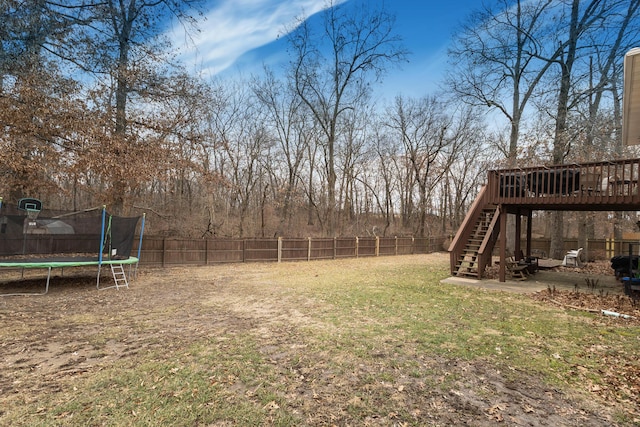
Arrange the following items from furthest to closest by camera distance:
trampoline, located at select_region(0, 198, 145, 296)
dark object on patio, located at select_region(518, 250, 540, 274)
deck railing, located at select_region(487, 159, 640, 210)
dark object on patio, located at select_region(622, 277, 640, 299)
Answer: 1. dark object on patio, located at select_region(518, 250, 540, 274)
2. deck railing, located at select_region(487, 159, 640, 210)
3. trampoline, located at select_region(0, 198, 145, 296)
4. dark object on patio, located at select_region(622, 277, 640, 299)

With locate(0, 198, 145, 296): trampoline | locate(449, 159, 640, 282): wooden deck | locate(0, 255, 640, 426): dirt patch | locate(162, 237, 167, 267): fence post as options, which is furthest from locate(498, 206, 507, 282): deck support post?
locate(162, 237, 167, 267): fence post

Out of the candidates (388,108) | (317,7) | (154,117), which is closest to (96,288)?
(154,117)

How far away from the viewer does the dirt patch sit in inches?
106

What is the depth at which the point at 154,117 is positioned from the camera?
33.0 ft

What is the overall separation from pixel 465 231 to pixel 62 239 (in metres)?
11.2

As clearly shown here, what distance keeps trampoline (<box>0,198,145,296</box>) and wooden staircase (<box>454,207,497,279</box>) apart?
30.1 feet

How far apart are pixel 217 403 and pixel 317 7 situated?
72.7 ft

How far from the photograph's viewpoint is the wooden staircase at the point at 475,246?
9539 mm

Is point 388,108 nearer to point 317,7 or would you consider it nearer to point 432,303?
point 317,7

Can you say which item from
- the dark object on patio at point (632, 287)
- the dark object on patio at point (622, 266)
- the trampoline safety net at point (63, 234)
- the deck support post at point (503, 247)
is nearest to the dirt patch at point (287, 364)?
the dark object on patio at point (632, 287)

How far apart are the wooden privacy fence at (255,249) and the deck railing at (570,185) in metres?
8.16

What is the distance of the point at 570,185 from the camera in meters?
8.24

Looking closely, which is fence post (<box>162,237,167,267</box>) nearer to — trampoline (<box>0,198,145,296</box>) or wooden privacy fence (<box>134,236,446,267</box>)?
wooden privacy fence (<box>134,236,446,267</box>)

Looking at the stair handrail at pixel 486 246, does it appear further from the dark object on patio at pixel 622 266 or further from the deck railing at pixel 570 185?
the dark object on patio at pixel 622 266
